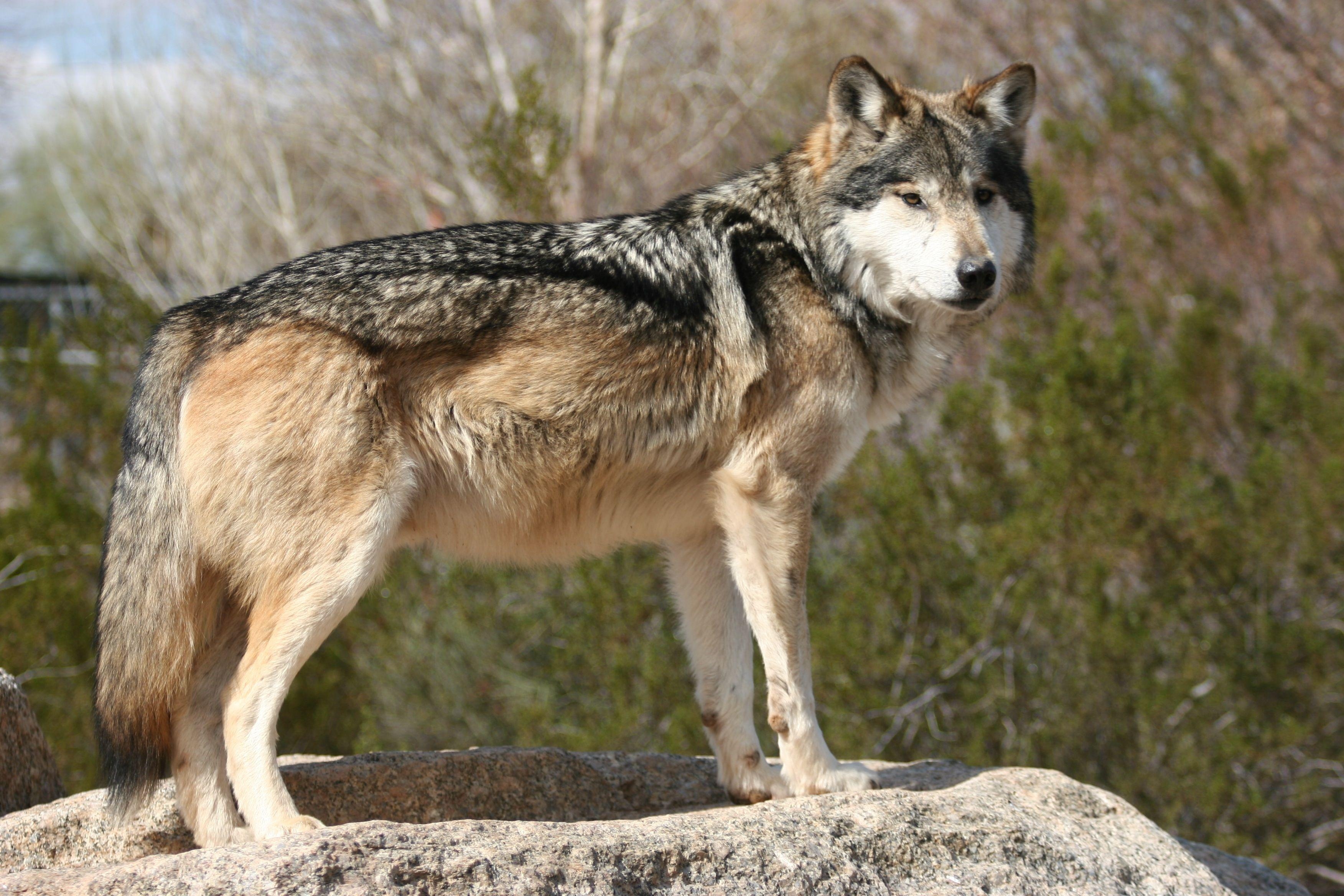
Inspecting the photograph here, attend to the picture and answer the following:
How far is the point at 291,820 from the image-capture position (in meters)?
3.24

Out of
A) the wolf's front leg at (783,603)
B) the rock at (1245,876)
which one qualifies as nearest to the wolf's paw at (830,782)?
the wolf's front leg at (783,603)

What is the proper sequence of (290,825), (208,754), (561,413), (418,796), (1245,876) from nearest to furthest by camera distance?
(290,825), (208,754), (561,413), (418,796), (1245,876)

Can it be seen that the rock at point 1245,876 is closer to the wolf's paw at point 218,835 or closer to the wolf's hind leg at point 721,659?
the wolf's hind leg at point 721,659

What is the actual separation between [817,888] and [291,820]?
1.54 metres

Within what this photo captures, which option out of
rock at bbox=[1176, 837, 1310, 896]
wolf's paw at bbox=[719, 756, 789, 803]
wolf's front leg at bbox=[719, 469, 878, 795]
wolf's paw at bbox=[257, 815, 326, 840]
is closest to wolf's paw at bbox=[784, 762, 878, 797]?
wolf's front leg at bbox=[719, 469, 878, 795]

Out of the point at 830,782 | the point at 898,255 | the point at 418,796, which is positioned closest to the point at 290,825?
the point at 418,796

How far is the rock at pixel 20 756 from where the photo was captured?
429cm

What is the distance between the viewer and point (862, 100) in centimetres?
427

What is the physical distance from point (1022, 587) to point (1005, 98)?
159 inches

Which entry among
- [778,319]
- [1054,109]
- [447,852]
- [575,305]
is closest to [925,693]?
[778,319]

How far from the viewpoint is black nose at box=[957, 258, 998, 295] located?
381 centimetres

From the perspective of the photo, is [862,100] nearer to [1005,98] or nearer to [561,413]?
[1005,98]

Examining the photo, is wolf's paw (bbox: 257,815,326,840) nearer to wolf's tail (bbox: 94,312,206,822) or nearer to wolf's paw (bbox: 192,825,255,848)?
wolf's paw (bbox: 192,825,255,848)

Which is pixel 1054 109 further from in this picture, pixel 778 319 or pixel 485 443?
pixel 485 443
